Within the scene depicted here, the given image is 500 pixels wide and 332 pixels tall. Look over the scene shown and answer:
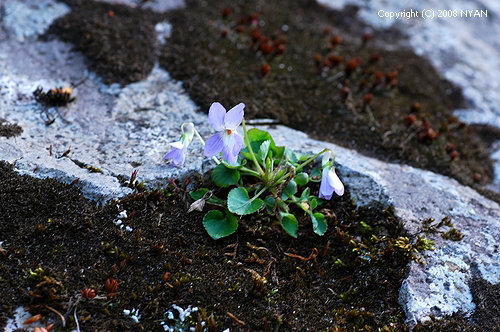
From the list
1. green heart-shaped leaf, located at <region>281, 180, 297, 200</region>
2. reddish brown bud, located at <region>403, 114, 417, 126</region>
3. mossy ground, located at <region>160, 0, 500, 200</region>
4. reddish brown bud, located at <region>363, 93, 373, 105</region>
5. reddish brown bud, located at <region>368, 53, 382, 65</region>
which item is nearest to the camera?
green heart-shaped leaf, located at <region>281, 180, 297, 200</region>

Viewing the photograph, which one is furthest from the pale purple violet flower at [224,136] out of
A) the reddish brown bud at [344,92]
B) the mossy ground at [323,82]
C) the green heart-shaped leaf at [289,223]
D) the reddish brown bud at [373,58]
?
the reddish brown bud at [373,58]

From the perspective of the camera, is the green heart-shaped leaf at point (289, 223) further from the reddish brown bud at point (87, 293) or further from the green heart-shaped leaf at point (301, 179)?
the reddish brown bud at point (87, 293)

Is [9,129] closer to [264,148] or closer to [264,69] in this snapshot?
[264,148]


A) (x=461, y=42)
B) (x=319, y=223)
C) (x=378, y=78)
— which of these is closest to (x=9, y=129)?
(x=319, y=223)

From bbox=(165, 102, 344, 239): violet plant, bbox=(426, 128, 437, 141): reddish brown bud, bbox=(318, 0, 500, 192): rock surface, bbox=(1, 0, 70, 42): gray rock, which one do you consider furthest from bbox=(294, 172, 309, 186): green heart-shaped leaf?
bbox=(1, 0, 70, 42): gray rock

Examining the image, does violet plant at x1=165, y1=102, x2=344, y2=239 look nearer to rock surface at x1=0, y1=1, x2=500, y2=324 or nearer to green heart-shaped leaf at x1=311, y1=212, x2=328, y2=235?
green heart-shaped leaf at x1=311, y1=212, x2=328, y2=235

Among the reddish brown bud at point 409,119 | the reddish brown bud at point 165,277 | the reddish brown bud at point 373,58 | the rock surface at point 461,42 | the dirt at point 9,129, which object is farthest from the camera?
the rock surface at point 461,42

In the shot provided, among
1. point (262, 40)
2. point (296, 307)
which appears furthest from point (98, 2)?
point (296, 307)

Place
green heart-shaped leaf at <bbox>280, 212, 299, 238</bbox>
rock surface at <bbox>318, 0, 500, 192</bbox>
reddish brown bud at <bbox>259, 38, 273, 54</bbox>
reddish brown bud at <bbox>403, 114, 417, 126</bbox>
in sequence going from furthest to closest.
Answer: rock surface at <bbox>318, 0, 500, 192</bbox>, reddish brown bud at <bbox>259, 38, 273, 54</bbox>, reddish brown bud at <bbox>403, 114, 417, 126</bbox>, green heart-shaped leaf at <bbox>280, 212, 299, 238</bbox>
